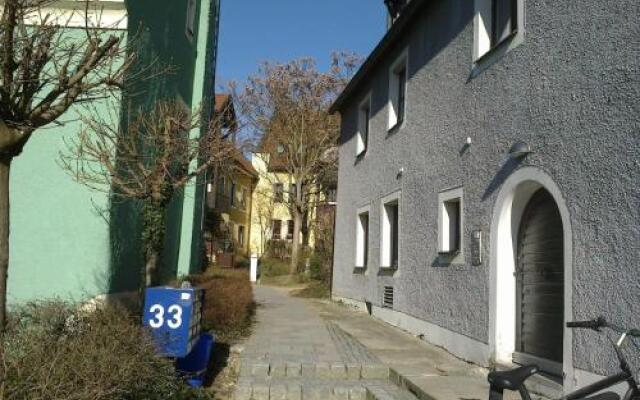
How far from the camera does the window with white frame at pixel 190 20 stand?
48.2ft

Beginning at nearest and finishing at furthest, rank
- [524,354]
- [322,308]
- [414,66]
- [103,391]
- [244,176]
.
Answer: [103,391] < [524,354] < [414,66] < [322,308] < [244,176]

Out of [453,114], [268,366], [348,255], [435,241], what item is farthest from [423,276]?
[348,255]

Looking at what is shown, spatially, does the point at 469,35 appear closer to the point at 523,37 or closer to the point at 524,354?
the point at 523,37

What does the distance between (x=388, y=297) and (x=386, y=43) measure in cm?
527

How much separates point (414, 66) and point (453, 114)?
8.31 feet

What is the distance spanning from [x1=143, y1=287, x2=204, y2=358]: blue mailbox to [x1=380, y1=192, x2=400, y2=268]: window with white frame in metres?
6.68

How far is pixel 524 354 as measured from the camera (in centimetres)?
713

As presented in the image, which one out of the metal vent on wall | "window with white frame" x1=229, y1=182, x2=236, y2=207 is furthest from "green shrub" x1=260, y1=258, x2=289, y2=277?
the metal vent on wall

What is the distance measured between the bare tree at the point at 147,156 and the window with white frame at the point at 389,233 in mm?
4724

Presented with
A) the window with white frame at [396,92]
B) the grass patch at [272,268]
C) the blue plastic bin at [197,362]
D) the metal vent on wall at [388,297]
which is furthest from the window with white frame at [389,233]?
the grass patch at [272,268]

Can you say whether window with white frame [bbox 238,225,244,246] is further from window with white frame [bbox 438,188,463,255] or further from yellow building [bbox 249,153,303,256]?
window with white frame [bbox 438,188,463,255]

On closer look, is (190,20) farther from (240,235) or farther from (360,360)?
(240,235)

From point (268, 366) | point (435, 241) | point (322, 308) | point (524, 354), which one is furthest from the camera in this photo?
point (322, 308)

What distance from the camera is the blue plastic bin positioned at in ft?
23.5
